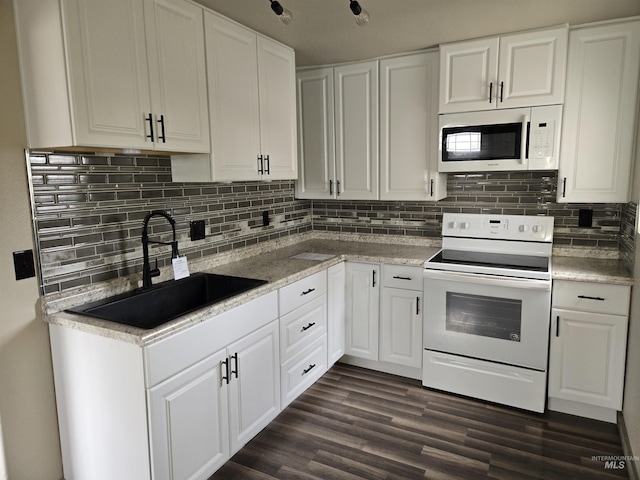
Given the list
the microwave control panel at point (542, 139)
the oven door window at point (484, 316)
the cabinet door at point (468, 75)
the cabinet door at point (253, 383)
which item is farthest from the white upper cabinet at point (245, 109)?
the microwave control panel at point (542, 139)

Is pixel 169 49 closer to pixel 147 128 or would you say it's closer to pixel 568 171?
pixel 147 128

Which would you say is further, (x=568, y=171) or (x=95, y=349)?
(x=568, y=171)

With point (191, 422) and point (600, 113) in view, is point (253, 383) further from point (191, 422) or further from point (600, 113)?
point (600, 113)

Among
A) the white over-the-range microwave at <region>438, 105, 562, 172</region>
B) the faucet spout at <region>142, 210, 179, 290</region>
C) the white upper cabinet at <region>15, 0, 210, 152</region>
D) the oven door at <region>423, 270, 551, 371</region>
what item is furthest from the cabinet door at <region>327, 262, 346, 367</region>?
the white upper cabinet at <region>15, 0, 210, 152</region>

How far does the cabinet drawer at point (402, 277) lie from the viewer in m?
2.86

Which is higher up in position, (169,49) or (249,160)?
(169,49)

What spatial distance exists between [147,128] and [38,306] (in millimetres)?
886

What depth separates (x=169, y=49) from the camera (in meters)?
1.98

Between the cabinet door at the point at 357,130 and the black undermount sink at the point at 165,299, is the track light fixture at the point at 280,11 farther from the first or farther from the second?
the black undermount sink at the point at 165,299

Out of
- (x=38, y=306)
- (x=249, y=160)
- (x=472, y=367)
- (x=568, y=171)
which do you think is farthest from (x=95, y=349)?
(x=568, y=171)

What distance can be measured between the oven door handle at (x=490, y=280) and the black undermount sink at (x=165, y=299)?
1.15 m

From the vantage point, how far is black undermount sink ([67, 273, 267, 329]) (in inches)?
75.3

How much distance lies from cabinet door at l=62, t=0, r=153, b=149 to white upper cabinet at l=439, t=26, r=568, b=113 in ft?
6.15

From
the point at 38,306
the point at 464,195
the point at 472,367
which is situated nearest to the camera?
the point at 38,306
